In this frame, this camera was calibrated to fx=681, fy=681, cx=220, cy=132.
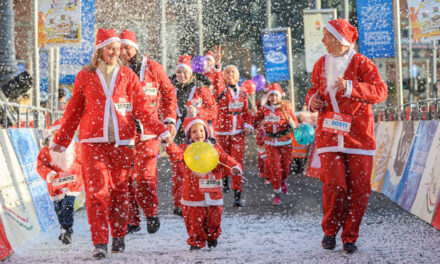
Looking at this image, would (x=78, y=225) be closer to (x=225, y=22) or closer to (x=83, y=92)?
(x=83, y=92)

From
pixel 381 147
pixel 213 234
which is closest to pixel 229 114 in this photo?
pixel 381 147

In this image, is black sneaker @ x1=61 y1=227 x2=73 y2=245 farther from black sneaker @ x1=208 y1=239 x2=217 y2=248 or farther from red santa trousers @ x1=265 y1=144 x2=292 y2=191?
red santa trousers @ x1=265 y1=144 x2=292 y2=191

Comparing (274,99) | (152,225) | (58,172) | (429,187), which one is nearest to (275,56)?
(274,99)

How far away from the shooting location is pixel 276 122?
38.3 ft

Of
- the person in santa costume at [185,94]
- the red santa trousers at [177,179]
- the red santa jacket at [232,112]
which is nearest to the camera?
the red santa trousers at [177,179]

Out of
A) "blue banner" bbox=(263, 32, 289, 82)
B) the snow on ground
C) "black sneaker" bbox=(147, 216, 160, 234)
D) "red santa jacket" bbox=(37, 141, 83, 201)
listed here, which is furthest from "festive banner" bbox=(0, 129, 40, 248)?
"blue banner" bbox=(263, 32, 289, 82)

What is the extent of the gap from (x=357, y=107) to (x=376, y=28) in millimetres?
9548

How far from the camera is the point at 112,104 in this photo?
6.39 m

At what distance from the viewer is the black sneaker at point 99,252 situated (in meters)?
6.14

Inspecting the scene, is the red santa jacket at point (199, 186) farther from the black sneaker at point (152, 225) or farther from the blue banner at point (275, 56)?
the blue banner at point (275, 56)

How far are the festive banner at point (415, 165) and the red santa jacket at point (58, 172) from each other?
174 inches

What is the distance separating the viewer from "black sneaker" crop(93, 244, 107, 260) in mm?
6145

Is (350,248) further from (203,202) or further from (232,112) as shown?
(232,112)

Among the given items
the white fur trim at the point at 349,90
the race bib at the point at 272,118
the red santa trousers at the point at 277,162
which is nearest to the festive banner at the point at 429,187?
the white fur trim at the point at 349,90
